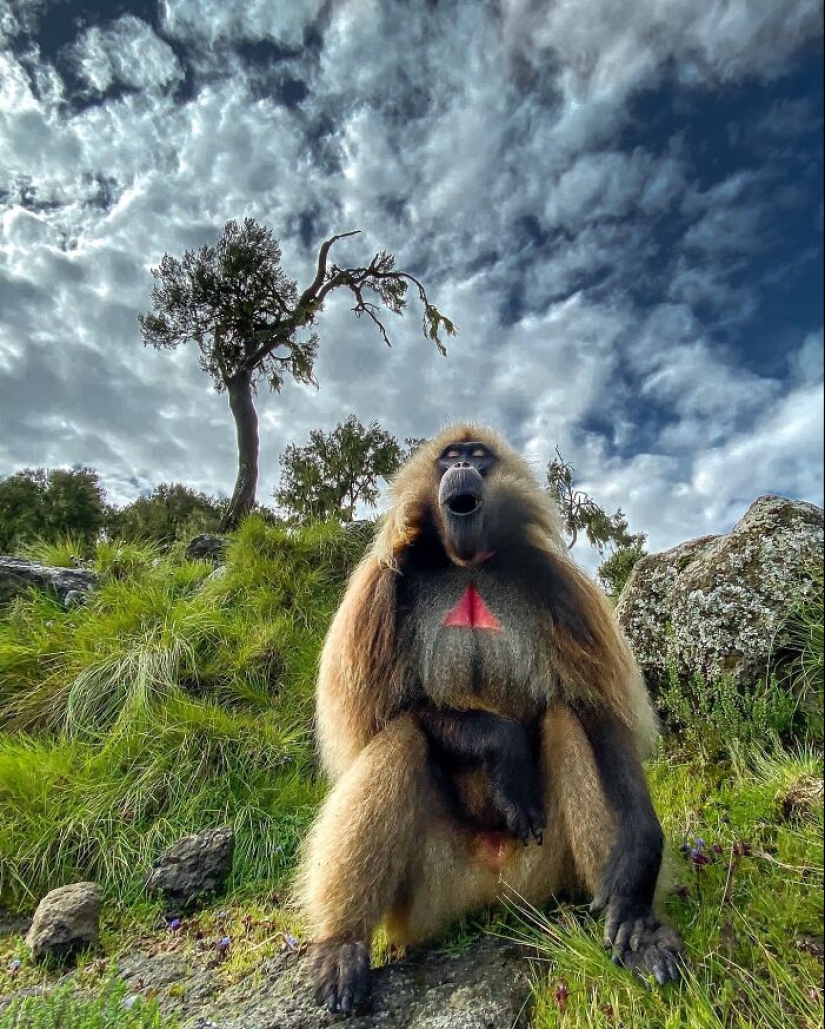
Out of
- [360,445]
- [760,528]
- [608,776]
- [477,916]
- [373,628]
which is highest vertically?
[360,445]

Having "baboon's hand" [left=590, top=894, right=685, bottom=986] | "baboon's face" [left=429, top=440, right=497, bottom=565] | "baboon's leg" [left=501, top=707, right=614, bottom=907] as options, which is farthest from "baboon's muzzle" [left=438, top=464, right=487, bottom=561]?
"baboon's hand" [left=590, top=894, right=685, bottom=986]

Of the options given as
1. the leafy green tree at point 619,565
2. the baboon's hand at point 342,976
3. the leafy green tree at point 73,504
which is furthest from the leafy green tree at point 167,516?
the baboon's hand at point 342,976

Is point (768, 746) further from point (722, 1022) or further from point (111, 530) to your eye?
point (111, 530)

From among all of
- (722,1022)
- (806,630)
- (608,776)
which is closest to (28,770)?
(608,776)

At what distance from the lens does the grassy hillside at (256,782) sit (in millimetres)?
2252

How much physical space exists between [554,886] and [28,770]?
3854 millimetres

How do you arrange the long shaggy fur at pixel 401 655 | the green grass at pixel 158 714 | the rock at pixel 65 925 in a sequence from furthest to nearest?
the green grass at pixel 158 714, the rock at pixel 65 925, the long shaggy fur at pixel 401 655

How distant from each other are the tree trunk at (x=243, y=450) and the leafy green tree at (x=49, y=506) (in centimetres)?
204

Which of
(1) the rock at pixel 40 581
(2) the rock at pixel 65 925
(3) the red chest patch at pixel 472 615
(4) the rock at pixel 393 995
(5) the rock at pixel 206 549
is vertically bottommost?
(4) the rock at pixel 393 995

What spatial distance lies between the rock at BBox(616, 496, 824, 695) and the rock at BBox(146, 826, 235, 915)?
10.3 feet

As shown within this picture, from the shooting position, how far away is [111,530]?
10.2m

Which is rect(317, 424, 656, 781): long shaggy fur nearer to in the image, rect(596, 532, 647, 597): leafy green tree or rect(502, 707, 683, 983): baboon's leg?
rect(502, 707, 683, 983): baboon's leg

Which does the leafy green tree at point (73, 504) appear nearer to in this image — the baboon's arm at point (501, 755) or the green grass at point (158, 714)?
the green grass at point (158, 714)

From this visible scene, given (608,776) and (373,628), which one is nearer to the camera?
(608,776)
